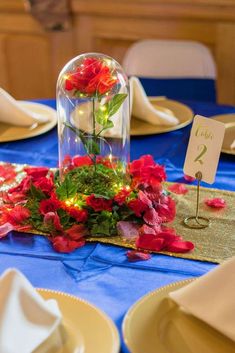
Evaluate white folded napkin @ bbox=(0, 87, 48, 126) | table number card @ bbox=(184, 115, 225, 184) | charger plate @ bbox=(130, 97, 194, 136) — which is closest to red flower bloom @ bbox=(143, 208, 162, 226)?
table number card @ bbox=(184, 115, 225, 184)

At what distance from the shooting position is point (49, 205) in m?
1.22

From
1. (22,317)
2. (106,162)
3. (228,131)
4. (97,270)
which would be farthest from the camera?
(228,131)

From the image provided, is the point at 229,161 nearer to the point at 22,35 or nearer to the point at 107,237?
the point at 107,237

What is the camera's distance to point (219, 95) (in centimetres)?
279

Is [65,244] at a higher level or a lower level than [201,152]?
lower

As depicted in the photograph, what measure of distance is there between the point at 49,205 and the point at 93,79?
0.28 meters

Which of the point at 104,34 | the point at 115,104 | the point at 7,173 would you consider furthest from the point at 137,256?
the point at 104,34

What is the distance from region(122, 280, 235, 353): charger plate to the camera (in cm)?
82

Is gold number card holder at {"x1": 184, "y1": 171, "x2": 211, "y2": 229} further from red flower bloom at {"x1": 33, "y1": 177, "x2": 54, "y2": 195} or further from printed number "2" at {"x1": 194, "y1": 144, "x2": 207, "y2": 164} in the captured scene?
red flower bloom at {"x1": 33, "y1": 177, "x2": 54, "y2": 195}

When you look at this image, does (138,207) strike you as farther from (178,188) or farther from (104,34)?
(104,34)

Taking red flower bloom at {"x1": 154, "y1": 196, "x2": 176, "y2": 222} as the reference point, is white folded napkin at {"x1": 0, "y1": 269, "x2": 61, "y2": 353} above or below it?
above

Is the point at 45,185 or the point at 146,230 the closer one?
the point at 146,230

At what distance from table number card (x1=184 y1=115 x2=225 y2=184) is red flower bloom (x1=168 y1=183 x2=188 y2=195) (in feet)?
0.43

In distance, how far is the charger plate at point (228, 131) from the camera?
1.55 meters
